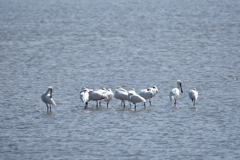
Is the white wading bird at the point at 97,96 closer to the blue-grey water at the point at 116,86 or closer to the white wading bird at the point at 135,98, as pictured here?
the blue-grey water at the point at 116,86

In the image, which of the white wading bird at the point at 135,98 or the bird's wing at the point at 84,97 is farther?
the bird's wing at the point at 84,97

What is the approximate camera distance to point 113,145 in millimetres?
15398

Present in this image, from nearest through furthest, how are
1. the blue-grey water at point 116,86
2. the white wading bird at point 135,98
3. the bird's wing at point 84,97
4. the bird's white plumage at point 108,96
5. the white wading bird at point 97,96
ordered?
the blue-grey water at point 116,86, the white wading bird at point 135,98, the bird's wing at point 84,97, the white wading bird at point 97,96, the bird's white plumage at point 108,96

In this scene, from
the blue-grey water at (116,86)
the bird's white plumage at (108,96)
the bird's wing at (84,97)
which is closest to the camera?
the blue-grey water at (116,86)

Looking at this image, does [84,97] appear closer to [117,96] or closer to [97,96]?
[97,96]

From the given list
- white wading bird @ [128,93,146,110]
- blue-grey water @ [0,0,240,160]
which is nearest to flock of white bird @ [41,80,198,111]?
white wading bird @ [128,93,146,110]

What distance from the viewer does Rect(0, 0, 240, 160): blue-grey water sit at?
15.4 metres

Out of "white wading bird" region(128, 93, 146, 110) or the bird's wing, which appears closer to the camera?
"white wading bird" region(128, 93, 146, 110)

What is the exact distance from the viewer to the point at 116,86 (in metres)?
23.4

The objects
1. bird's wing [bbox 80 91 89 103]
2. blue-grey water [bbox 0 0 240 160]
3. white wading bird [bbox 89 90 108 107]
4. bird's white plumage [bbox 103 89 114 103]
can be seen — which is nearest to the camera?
blue-grey water [bbox 0 0 240 160]

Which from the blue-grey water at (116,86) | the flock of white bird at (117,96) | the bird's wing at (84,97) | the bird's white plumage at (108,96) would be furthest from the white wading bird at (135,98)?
the bird's wing at (84,97)

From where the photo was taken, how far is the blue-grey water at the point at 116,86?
50.4 ft

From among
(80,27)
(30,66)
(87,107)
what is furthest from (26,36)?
(87,107)

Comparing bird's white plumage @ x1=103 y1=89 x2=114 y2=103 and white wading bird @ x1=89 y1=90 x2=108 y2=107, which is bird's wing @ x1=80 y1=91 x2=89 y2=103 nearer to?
white wading bird @ x1=89 y1=90 x2=108 y2=107
